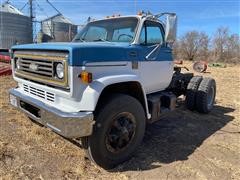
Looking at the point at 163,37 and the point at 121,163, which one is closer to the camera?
the point at 121,163

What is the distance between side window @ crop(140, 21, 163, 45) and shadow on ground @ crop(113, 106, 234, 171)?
1.73 m

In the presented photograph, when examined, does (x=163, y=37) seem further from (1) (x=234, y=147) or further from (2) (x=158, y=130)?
(1) (x=234, y=147)

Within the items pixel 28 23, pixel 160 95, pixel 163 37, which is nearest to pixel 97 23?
pixel 163 37

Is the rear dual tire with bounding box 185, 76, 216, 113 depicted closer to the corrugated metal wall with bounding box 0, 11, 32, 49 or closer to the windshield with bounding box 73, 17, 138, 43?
the windshield with bounding box 73, 17, 138, 43

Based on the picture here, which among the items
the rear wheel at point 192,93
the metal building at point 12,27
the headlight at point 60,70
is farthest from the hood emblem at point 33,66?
the metal building at point 12,27

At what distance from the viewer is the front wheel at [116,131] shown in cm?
376

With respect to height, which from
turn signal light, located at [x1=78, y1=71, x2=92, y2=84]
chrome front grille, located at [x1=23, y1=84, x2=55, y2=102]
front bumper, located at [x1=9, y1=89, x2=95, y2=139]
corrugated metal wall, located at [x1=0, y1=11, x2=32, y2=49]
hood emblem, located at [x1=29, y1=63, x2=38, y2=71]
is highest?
corrugated metal wall, located at [x1=0, y1=11, x2=32, y2=49]

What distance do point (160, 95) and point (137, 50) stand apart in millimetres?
1224

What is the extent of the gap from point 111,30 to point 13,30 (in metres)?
22.3

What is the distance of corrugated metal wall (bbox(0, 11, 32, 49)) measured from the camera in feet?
80.4

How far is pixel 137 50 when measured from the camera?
4492mm

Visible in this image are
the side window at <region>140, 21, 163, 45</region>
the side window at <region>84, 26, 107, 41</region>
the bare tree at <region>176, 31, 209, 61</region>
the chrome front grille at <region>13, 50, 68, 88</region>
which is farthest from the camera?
the bare tree at <region>176, 31, 209, 61</region>

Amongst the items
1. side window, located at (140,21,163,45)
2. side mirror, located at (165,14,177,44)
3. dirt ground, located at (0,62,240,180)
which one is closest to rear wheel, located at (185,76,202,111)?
dirt ground, located at (0,62,240,180)

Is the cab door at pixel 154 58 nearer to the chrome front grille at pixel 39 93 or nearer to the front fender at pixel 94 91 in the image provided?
the front fender at pixel 94 91
